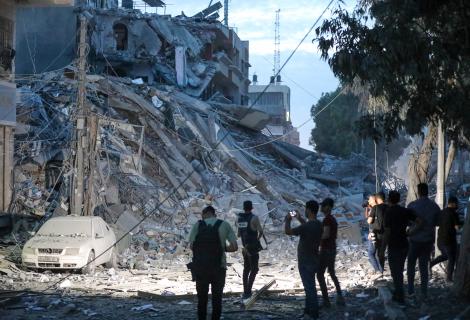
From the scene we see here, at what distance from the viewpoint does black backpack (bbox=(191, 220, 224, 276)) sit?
317 inches

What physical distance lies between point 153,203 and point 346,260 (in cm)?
1008

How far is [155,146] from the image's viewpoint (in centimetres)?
3181

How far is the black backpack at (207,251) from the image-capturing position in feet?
26.4

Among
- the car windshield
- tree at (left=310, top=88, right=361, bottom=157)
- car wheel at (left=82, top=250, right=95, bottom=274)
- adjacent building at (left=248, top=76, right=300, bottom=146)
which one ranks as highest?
adjacent building at (left=248, top=76, right=300, bottom=146)

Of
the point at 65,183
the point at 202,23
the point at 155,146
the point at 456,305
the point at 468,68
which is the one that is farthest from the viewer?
the point at 202,23

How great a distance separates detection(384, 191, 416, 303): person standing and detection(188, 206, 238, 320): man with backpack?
235 centimetres

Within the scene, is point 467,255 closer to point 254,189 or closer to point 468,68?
point 468,68

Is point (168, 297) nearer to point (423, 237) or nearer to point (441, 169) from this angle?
point (423, 237)

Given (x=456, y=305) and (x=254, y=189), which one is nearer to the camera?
(x=456, y=305)

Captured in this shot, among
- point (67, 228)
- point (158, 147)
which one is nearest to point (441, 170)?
point (67, 228)

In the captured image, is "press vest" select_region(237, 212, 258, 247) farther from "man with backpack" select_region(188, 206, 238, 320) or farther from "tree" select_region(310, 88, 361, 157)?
"tree" select_region(310, 88, 361, 157)

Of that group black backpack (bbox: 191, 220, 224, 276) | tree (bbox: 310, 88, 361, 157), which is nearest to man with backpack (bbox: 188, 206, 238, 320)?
black backpack (bbox: 191, 220, 224, 276)

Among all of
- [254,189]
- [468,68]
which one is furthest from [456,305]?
[254,189]

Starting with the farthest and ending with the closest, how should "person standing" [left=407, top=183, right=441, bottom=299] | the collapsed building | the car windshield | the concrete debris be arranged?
the collapsed building
the car windshield
the concrete debris
"person standing" [left=407, top=183, right=441, bottom=299]
